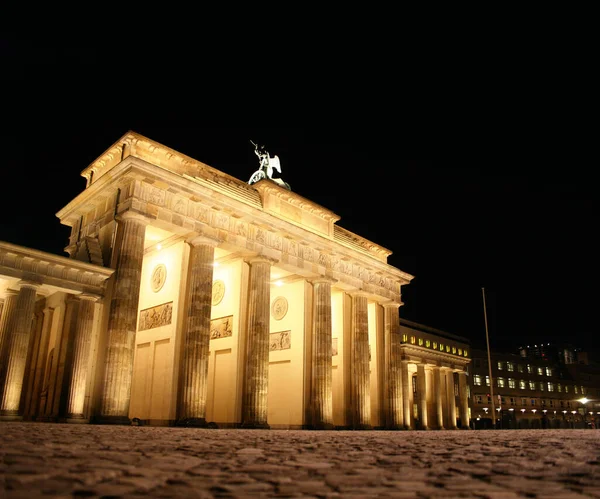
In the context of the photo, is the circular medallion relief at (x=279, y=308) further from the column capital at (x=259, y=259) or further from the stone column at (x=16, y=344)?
the stone column at (x=16, y=344)

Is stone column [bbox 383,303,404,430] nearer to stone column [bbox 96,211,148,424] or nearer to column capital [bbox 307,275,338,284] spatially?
column capital [bbox 307,275,338,284]

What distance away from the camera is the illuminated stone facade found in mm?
20172

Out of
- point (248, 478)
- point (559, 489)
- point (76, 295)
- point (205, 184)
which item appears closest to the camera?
point (559, 489)

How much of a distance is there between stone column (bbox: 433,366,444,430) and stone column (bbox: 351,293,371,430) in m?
16.8

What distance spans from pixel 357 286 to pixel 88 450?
28663 millimetres

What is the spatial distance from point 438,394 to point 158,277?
32.3 meters

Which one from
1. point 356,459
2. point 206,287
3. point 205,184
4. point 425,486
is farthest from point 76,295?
point 425,486

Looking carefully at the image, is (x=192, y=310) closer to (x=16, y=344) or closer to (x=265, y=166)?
(x=16, y=344)

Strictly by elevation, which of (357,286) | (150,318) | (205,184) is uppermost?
(205,184)

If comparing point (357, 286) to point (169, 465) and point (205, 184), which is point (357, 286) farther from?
Result: point (169, 465)

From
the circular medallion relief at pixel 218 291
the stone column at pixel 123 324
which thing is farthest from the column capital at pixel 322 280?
the stone column at pixel 123 324

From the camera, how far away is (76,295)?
68.7 ft

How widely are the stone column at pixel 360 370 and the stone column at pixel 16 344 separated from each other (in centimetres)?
1940

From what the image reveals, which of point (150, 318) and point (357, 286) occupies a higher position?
point (357, 286)
